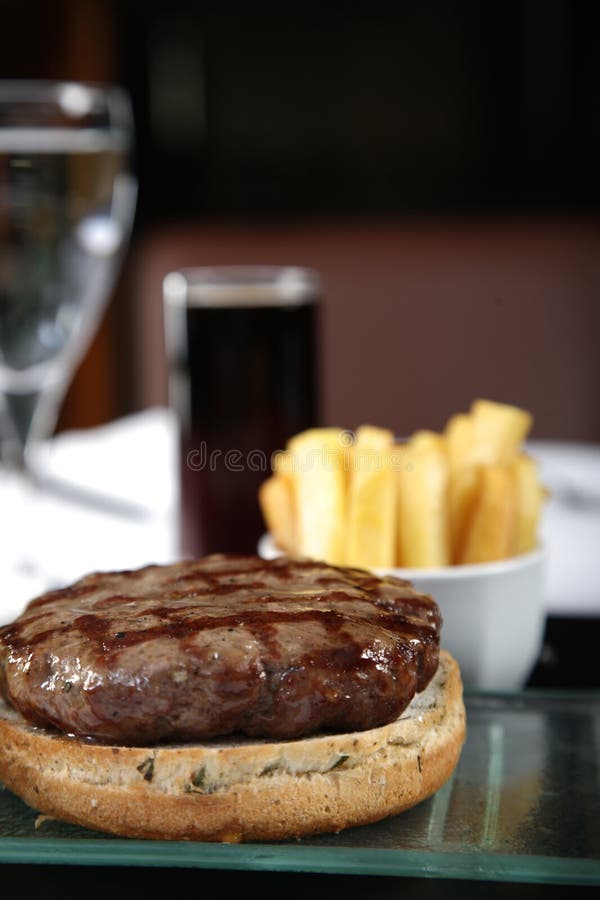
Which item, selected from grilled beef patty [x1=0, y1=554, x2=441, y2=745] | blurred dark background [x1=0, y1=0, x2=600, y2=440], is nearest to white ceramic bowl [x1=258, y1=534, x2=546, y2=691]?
grilled beef patty [x1=0, y1=554, x2=441, y2=745]

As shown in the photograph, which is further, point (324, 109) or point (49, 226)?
point (324, 109)

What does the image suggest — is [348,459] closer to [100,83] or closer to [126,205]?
[126,205]

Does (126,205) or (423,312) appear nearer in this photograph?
(126,205)

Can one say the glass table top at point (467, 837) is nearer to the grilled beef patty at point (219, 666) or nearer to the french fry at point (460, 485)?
the grilled beef patty at point (219, 666)

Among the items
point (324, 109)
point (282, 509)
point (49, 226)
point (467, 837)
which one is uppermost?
point (324, 109)

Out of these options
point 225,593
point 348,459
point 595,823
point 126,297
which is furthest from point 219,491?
point 126,297

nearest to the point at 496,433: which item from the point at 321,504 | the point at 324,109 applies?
the point at 321,504

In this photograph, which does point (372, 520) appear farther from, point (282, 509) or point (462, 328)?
point (462, 328)
